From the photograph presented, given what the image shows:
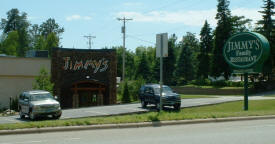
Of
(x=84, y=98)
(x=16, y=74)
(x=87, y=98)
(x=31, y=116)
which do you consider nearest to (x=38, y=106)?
(x=31, y=116)

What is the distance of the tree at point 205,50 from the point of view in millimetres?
70500

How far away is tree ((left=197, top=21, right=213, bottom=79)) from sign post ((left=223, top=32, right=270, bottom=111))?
46294 millimetres

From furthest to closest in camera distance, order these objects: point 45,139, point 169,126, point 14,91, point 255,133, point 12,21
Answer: point 12,21 → point 14,91 → point 169,126 → point 255,133 → point 45,139

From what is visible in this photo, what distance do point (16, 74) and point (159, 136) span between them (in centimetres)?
3068

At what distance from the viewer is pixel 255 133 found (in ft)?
40.3

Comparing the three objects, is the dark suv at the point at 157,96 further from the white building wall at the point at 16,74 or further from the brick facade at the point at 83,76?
the white building wall at the point at 16,74

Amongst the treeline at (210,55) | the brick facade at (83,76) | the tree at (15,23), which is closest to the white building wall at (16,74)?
the brick facade at (83,76)

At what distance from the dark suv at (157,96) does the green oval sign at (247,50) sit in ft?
16.1

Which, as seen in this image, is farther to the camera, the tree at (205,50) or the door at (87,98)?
the tree at (205,50)

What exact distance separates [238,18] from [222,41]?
6480mm

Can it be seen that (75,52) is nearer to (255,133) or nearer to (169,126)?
(169,126)

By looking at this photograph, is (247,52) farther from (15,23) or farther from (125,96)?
(15,23)

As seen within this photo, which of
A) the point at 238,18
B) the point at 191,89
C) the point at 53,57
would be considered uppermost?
the point at 238,18

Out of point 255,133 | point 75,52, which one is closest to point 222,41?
point 75,52
